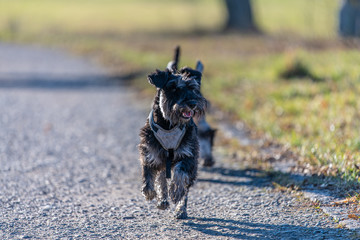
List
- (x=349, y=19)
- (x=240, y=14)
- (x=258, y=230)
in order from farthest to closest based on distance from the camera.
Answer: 1. (x=240, y=14)
2. (x=349, y=19)
3. (x=258, y=230)

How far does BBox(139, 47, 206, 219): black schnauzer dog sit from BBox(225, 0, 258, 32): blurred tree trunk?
23920 millimetres

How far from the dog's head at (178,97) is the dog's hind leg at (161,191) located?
749mm

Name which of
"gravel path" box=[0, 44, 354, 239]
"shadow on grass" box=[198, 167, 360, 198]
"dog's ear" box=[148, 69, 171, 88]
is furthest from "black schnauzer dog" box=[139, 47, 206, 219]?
"shadow on grass" box=[198, 167, 360, 198]

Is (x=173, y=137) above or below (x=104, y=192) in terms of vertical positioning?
above

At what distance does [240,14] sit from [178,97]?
81.2 feet

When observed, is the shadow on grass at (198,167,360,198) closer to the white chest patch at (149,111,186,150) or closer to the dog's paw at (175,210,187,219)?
the dog's paw at (175,210,187,219)

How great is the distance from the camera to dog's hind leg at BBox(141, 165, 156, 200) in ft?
19.7

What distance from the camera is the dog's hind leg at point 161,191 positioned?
610 cm

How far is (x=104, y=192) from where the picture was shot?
277 inches

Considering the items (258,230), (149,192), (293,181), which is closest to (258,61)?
(293,181)

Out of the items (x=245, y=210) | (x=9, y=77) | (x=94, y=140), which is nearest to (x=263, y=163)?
(x=245, y=210)

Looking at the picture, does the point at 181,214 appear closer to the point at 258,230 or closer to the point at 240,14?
the point at 258,230

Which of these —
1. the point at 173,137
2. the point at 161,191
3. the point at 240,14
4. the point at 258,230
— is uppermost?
the point at 240,14

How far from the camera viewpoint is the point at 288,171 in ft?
24.7
